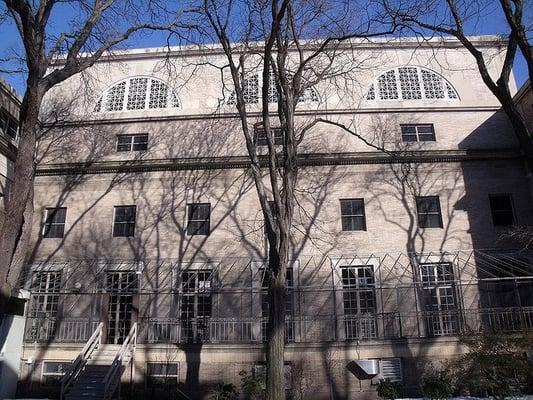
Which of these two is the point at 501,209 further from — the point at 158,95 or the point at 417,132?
the point at 158,95

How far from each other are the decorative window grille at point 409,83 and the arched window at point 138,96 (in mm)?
11372

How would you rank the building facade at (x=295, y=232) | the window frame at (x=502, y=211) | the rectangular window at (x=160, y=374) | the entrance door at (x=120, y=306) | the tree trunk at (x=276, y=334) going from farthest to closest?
the window frame at (x=502, y=211)
the entrance door at (x=120, y=306)
the building facade at (x=295, y=232)
the rectangular window at (x=160, y=374)
the tree trunk at (x=276, y=334)

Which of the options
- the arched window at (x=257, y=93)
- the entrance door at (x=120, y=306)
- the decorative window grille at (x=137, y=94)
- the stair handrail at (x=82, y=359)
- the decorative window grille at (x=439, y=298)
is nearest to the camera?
the stair handrail at (x=82, y=359)

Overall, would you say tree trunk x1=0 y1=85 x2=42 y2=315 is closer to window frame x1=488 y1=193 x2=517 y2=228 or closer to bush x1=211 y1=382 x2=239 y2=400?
bush x1=211 y1=382 x2=239 y2=400

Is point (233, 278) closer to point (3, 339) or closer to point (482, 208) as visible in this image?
point (3, 339)

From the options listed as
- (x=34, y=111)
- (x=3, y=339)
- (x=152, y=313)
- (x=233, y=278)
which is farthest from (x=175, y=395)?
(x=34, y=111)

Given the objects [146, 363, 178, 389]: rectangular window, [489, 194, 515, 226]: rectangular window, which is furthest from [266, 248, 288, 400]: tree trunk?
[489, 194, 515, 226]: rectangular window

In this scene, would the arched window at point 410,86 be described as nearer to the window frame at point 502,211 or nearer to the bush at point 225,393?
the window frame at point 502,211

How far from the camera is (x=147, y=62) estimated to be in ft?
85.1

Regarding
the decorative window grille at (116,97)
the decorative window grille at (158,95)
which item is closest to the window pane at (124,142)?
the decorative window grille at (116,97)

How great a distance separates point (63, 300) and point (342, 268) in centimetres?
1224

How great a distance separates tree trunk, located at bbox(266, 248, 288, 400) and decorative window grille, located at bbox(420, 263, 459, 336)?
8.47 meters

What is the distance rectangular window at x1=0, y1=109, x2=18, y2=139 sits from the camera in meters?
22.2

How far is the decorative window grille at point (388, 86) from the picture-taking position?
79.8ft
